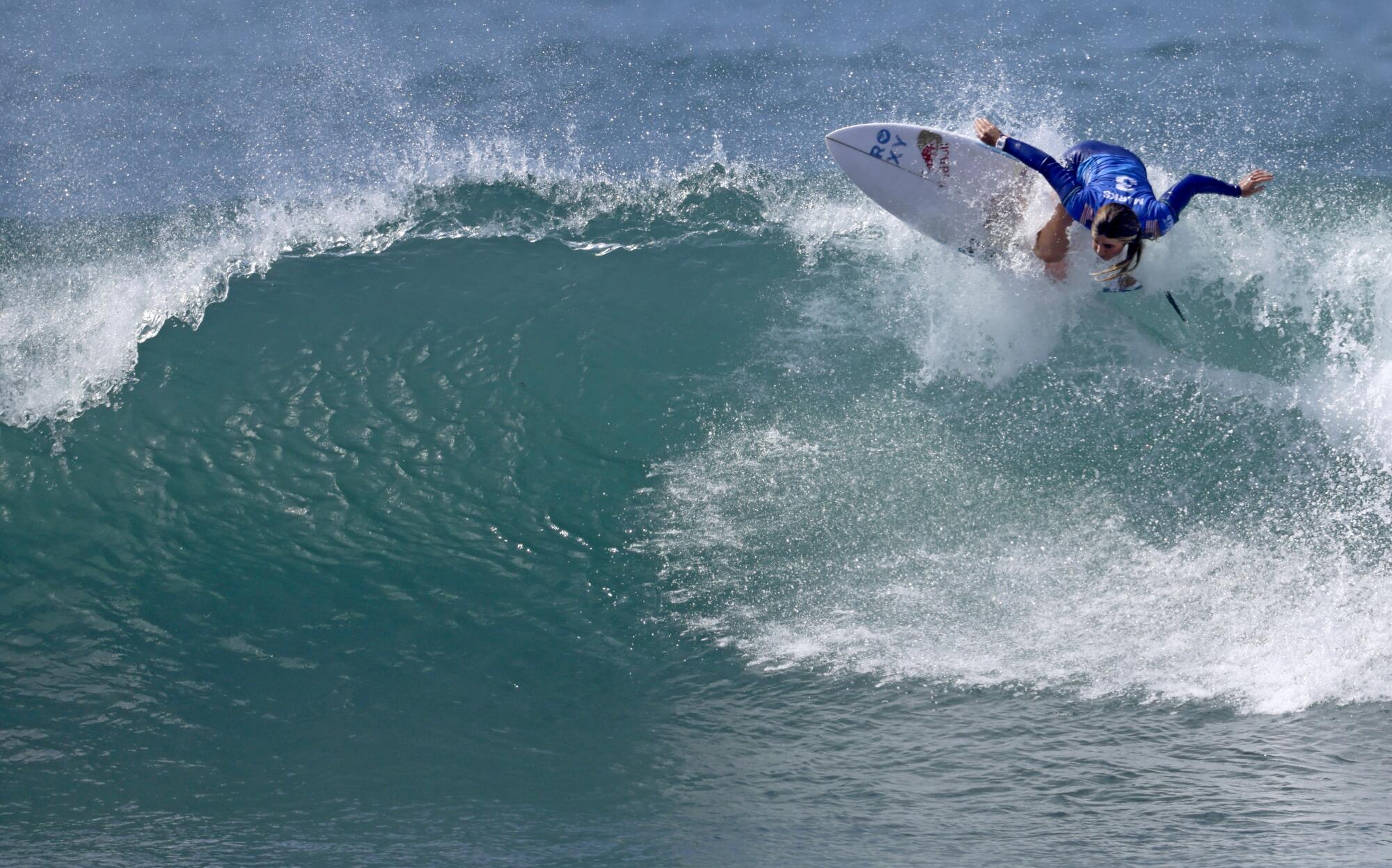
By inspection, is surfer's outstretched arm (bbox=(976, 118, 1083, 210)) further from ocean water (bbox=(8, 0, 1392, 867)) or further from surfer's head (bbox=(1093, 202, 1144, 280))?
ocean water (bbox=(8, 0, 1392, 867))

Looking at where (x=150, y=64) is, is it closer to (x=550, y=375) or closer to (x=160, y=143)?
(x=160, y=143)

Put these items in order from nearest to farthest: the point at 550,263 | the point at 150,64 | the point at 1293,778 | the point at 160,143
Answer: the point at 1293,778, the point at 550,263, the point at 160,143, the point at 150,64

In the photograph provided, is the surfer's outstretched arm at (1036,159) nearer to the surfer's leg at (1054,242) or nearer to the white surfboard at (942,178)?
the surfer's leg at (1054,242)

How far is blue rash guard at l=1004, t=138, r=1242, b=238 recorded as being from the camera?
19.9 feet

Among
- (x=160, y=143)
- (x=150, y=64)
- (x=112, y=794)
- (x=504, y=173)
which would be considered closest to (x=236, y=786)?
(x=112, y=794)

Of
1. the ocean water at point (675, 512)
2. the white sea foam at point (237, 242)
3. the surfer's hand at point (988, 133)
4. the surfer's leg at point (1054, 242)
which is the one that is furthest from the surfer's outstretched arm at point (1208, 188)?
the white sea foam at point (237, 242)

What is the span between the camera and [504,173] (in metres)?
8.73

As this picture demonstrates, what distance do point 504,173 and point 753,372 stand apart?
9.23ft

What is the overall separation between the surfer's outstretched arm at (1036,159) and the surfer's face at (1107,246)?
1.48 feet

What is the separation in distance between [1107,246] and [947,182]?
4.62 ft

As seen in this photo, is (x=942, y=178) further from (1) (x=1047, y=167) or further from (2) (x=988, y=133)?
(1) (x=1047, y=167)

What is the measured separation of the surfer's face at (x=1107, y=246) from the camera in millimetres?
5966

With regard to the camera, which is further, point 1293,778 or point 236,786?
point 236,786

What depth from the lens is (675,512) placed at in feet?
21.8
